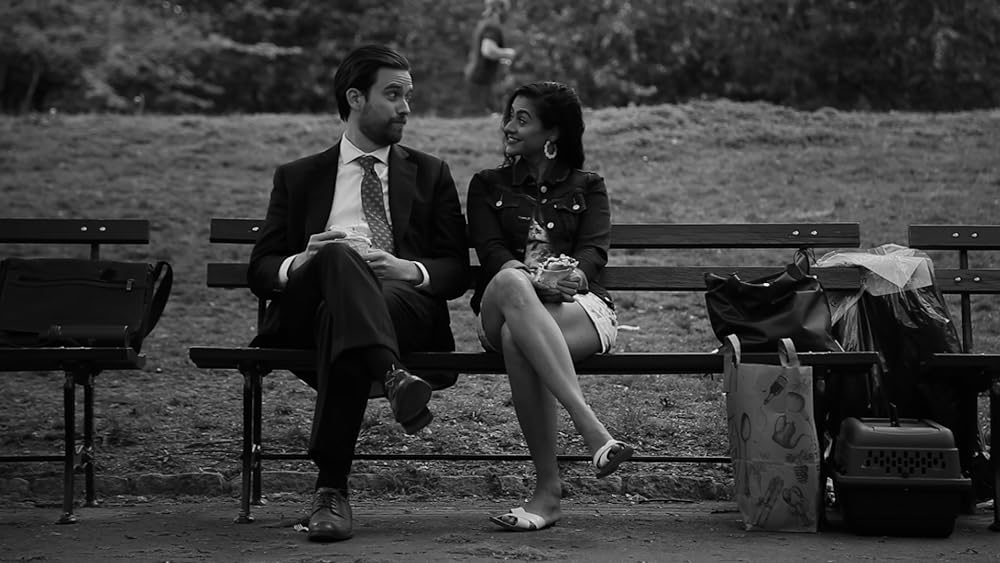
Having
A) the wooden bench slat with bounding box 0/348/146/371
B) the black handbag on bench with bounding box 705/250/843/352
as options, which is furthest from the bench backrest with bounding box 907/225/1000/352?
the wooden bench slat with bounding box 0/348/146/371

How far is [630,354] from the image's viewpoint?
17.1 feet

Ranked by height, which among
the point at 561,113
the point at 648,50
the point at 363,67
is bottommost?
the point at 561,113

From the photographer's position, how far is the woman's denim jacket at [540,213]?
220 inches

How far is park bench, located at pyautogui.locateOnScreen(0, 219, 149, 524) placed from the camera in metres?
5.28

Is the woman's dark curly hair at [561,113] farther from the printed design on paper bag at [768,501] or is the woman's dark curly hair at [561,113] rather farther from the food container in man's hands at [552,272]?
the printed design on paper bag at [768,501]

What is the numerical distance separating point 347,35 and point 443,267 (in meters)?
21.0

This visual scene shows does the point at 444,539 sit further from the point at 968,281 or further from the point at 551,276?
the point at 968,281

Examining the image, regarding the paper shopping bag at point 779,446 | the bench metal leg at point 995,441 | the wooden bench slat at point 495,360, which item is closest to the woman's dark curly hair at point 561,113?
the wooden bench slat at point 495,360

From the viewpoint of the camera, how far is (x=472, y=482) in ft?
19.9

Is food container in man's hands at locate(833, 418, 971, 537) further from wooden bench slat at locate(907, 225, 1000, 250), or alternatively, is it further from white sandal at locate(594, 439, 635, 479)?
wooden bench slat at locate(907, 225, 1000, 250)

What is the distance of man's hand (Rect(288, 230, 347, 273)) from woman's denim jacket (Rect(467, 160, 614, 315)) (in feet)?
2.09

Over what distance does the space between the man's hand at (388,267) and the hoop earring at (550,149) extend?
82 centimetres

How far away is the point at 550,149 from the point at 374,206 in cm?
78

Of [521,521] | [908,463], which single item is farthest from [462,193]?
[908,463]
